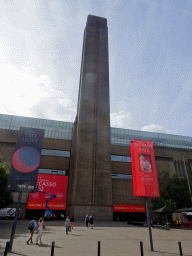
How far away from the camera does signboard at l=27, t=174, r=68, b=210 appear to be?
3659 cm

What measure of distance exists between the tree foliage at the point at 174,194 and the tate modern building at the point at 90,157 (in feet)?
14.6

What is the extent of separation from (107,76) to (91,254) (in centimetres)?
4634

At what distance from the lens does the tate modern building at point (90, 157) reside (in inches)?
1448

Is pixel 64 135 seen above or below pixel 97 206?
above

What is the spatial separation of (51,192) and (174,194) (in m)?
27.2

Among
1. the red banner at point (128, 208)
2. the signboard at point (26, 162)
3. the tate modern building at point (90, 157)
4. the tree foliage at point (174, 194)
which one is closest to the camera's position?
the signboard at point (26, 162)

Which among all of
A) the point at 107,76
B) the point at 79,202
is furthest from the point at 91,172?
the point at 107,76

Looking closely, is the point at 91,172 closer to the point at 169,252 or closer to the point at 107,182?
the point at 107,182

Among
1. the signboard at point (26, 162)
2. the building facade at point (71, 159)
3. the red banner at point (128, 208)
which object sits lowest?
the red banner at point (128, 208)

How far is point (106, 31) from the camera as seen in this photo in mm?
56938

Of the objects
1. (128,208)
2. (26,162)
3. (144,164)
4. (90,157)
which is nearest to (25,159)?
(26,162)

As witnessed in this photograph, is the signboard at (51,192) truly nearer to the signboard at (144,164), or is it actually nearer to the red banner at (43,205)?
the red banner at (43,205)

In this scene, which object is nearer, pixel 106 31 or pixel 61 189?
pixel 61 189

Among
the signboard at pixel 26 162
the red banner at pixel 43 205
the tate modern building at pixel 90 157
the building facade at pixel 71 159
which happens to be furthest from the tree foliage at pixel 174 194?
the signboard at pixel 26 162
